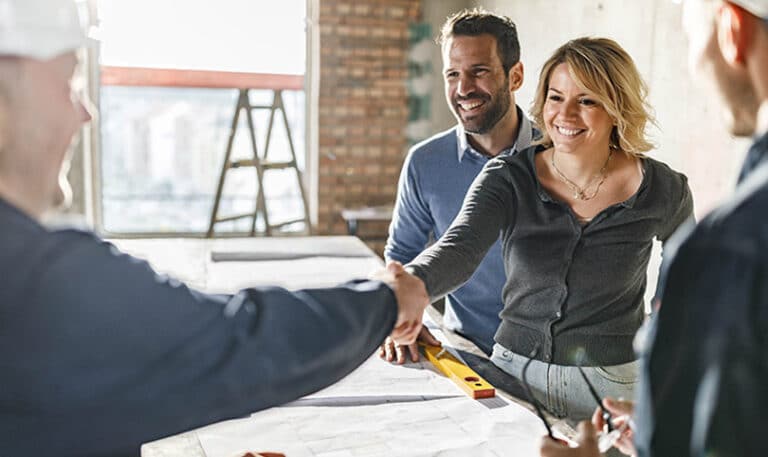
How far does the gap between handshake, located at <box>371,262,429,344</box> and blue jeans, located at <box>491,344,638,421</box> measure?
45 cm

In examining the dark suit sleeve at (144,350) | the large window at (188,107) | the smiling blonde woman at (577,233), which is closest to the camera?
the dark suit sleeve at (144,350)

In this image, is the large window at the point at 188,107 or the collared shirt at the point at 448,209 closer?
the collared shirt at the point at 448,209

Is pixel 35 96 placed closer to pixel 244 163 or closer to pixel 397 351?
pixel 397 351

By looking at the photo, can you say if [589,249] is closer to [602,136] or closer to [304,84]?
[602,136]

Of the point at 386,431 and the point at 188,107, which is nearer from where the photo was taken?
the point at 386,431

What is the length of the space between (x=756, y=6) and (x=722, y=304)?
0.28 metres

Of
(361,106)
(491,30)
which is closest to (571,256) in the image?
(491,30)

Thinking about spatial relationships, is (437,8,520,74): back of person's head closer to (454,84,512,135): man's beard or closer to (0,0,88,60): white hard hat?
(454,84,512,135): man's beard

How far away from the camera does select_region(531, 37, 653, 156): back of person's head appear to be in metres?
1.80

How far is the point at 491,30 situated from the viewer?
237cm

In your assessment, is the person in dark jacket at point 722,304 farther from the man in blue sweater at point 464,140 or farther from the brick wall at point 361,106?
the brick wall at point 361,106

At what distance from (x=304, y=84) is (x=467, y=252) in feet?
14.1

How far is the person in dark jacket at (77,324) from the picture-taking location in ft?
2.51

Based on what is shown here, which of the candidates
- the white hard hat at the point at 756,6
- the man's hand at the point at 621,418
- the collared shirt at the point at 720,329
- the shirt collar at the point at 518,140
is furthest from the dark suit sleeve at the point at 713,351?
the shirt collar at the point at 518,140
